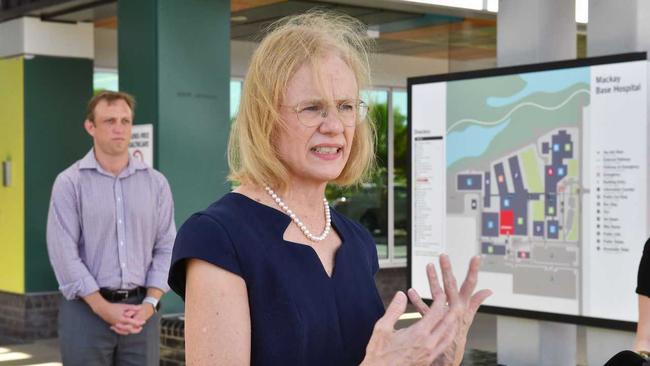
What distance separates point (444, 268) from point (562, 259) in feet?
13.8

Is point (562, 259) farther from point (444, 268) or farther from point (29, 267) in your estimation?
point (29, 267)

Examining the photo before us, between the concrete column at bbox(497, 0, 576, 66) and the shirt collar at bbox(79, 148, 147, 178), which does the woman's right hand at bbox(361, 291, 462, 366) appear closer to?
the shirt collar at bbox(79, 148, 147, 178)

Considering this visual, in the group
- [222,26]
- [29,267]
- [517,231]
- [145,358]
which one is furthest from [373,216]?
[145,358]

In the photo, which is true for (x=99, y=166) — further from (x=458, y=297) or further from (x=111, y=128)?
(x=458, y=297)

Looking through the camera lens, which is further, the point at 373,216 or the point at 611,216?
the point at 373,216

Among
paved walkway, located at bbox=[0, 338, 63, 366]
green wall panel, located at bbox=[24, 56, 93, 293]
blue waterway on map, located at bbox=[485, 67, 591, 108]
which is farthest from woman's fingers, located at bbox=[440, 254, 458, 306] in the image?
green wall panel, located at bbox=[24, 56, 93, 293]

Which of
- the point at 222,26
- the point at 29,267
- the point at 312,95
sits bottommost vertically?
the point at 29,267

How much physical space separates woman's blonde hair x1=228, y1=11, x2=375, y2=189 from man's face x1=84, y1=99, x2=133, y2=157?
3.04 metres

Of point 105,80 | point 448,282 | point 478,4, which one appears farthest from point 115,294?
point 105,80

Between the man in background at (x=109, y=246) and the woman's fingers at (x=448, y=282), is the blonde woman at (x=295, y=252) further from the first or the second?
the man in background at (x=109, y=246)

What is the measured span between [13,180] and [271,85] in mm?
9787

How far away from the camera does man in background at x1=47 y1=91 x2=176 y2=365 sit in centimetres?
479

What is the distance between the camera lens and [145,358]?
16.3ft

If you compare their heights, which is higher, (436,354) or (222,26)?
(222,26)
